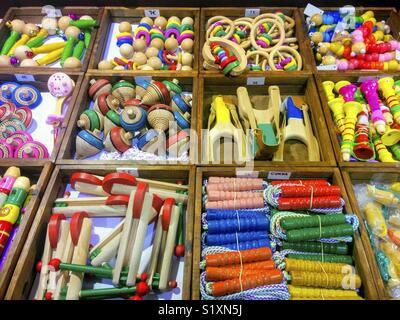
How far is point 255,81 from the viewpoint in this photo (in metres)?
1.93

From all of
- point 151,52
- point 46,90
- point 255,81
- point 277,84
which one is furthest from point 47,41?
point 277,84

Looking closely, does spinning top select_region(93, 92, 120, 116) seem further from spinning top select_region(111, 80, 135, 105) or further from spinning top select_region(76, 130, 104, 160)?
→ spinning top select_region(76, 130, 104, 160)

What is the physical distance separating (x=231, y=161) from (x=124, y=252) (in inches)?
26.6

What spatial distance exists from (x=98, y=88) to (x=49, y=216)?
2.60 feet

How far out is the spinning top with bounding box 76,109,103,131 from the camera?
1.71 meters

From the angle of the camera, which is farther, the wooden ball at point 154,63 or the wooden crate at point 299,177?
the wooden ball at point 154,63

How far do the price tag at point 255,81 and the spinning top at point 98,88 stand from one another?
85cm

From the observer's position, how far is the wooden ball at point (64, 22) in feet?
7.29

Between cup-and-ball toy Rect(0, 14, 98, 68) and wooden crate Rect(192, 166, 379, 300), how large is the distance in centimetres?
121

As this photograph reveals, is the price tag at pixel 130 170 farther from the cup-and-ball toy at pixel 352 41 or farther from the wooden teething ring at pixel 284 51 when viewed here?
the cup-and-ball toy at pixel 352 41

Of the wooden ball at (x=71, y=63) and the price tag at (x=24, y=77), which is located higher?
the wooden ball at (x=71, y=63)

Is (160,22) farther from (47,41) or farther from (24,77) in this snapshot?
(24,77)

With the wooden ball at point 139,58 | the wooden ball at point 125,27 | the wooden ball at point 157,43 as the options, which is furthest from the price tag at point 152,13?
the wooden ball at point 139,58

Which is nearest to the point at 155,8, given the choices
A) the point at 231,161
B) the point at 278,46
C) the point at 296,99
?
the point at 278,46
